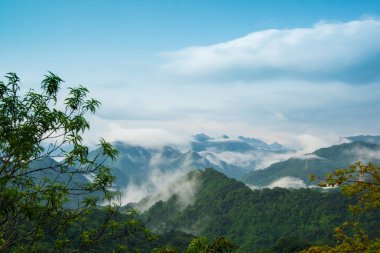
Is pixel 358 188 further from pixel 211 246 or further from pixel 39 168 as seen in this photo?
pixel 211 246

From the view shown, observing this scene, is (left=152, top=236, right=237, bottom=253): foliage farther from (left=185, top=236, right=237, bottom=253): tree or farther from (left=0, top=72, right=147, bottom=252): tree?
(left=0, top=72, right=147, bottom=252): tree

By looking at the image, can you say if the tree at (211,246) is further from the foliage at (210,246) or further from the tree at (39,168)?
the tree at (39,168)

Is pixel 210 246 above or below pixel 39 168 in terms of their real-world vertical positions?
below

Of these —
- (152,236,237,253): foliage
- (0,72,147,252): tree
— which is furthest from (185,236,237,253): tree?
(0,72,147,252): tree

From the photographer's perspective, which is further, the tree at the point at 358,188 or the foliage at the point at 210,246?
the foliage at the point at 210,246

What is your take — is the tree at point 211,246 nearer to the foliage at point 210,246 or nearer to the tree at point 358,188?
the foliage at point 210,246

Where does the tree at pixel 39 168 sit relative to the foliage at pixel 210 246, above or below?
above

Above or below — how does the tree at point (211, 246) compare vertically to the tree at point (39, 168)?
below

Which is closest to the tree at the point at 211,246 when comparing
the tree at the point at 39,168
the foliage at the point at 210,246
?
the foliage at the point at 210,246

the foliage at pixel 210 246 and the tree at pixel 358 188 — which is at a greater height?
the tree at pixel 358 188

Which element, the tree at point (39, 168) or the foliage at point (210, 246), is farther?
the foliage at point (210, 246)

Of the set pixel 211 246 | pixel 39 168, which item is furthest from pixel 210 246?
pixel 39 168

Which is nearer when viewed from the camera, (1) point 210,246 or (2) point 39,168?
(2) point 39,168

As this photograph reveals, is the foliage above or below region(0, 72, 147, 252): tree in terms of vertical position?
below
